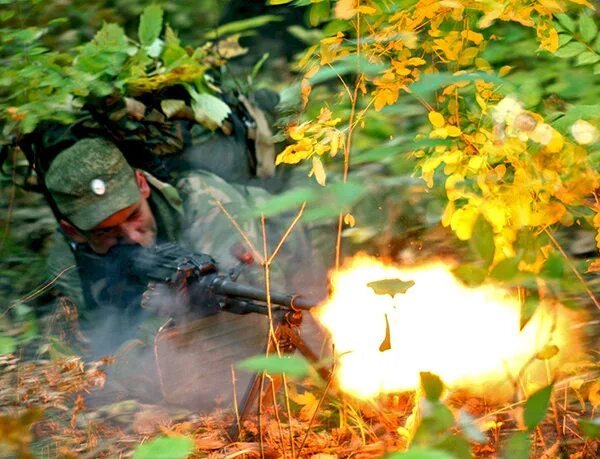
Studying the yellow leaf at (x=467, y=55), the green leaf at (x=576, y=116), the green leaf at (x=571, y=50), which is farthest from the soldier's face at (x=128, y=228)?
the green leaf at (x=576, y=116)

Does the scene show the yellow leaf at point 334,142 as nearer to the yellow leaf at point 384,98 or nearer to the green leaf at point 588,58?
the yellow leaf at point 384,98

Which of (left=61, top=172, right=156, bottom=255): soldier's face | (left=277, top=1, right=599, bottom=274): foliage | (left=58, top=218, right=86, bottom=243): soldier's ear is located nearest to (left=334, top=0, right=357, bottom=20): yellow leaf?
(left=277, top=1, right=599, bottom=274): foliage

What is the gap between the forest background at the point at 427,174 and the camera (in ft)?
5.23

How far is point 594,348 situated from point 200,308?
1.31 meters

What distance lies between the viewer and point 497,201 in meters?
1.88

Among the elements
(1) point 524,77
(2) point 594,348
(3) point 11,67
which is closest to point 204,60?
(3) point 11,67

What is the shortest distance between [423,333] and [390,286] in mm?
856

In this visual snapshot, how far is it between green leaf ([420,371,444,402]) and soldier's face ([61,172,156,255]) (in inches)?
87.2

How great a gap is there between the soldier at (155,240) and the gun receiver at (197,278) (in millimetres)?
139

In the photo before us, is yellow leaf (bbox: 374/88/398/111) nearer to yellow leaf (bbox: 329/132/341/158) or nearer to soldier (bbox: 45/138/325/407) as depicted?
yellow leaf (bbox: 329/132/341/158)

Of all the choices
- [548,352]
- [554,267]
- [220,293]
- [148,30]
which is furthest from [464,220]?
[148,30]

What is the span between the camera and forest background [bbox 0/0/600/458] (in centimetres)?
159

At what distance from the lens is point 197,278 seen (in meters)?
3.07

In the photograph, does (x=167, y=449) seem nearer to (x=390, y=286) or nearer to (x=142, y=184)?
(x=390, y=286)
